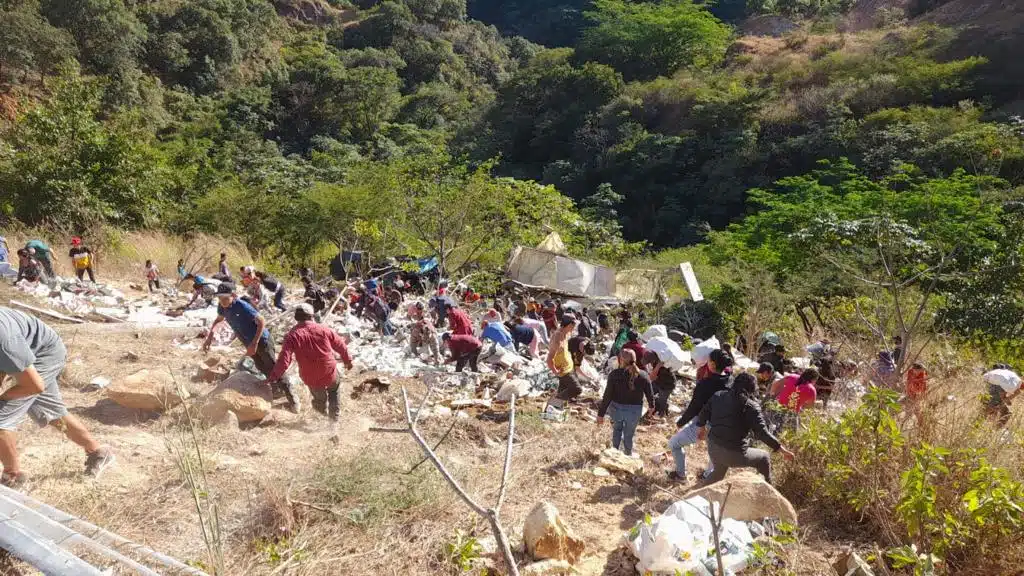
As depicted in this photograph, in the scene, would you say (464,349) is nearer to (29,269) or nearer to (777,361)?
(777,361)

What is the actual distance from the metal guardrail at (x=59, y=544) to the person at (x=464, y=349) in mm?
4876

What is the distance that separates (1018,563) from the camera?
2.88 m

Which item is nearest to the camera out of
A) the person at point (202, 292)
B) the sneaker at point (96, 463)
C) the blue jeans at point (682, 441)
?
the sneaker at point (96, 463)

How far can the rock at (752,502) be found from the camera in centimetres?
343

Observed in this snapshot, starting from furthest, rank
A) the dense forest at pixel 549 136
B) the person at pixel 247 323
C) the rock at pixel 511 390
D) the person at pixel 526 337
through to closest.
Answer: the dense forest at pixel 549 136 < the person at pixel 526 337 < the rock at pixel 511 390 < the person at pixel 247 323

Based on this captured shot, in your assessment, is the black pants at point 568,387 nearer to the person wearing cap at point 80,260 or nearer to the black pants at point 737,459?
the black pants at point 737,459

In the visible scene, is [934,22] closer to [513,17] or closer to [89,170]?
[89,170]

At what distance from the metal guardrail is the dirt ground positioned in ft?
1.14

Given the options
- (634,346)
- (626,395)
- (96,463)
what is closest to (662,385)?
(634,346)

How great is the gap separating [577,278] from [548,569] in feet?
40.4

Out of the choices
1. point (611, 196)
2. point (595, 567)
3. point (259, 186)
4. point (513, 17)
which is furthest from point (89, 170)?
point (513, 17)

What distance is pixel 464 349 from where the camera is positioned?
750 cm

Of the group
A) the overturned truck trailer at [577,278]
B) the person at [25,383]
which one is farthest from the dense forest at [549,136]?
the person at [25,383]

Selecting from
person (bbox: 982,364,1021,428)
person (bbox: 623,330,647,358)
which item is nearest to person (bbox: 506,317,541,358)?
person (bbox: 623,330,647,358)
